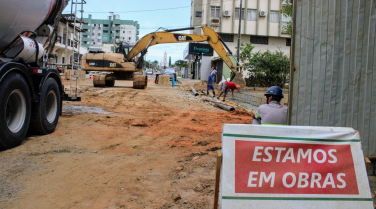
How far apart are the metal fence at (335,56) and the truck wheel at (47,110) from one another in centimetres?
466

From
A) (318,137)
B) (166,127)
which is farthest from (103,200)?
(166,127)

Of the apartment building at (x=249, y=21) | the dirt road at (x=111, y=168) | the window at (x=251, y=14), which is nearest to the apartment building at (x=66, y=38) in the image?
the dirt road at (x=111, y=168)

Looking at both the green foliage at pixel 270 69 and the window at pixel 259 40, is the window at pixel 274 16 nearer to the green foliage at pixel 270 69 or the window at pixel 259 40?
the window at pixel 259 40

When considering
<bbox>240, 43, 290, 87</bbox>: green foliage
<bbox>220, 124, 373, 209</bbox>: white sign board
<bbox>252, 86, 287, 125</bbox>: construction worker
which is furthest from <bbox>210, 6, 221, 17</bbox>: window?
<bbox>220, 124, 373, 209</bbox>: white sign board

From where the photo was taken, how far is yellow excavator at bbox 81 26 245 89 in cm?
2027

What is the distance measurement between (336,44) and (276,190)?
7.91ft

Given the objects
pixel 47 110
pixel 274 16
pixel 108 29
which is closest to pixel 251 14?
pixel 274 16

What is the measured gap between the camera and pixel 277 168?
115 inches

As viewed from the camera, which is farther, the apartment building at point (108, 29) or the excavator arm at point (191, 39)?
the apartment building at point (108, 29)

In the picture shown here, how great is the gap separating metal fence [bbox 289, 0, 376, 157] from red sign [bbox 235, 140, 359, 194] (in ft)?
5.05

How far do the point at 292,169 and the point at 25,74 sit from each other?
4.89m

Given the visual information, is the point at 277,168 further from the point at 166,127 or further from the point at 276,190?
the point at 166,127

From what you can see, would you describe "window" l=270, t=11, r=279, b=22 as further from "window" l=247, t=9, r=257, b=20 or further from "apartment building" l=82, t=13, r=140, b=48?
"apartment building" l=82, t=13, r=140, b=48

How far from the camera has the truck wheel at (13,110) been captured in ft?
17.5
